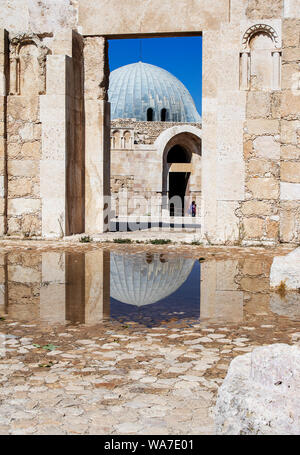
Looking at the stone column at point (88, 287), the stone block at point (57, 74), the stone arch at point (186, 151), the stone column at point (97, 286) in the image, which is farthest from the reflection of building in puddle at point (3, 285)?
the stone arch at point (186, 151)

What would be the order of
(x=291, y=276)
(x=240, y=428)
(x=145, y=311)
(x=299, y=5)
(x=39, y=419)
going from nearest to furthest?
(x=240, y=428) → (x=39, y=419) → (x=145, y=311) → (x=291, y=276) → (x=299, y=5)

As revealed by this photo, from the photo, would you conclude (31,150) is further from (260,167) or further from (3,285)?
(3,285)

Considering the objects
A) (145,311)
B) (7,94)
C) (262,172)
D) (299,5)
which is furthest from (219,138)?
(145,311)

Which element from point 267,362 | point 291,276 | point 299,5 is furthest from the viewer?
point 299,5

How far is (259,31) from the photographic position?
29.5ft

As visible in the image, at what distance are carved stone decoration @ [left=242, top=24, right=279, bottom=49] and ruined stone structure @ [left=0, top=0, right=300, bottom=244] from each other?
2cm

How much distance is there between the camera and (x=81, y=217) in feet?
33.5

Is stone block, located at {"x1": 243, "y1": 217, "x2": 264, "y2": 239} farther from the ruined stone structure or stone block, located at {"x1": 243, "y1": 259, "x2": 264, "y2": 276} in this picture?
stone block, located at {"x1": 243, "y1": 259, "x2": 264, "y2": 276}

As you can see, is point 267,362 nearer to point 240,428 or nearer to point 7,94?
point 240,428

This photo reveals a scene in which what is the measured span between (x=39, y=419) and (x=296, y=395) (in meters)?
1.17

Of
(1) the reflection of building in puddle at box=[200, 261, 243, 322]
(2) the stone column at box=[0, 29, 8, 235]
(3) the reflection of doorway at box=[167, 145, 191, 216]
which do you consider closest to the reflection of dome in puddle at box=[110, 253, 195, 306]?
(1) the reflection of building in puddle at box=[200, 261, 243, 322]

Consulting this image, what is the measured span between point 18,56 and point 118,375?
8.08 metres

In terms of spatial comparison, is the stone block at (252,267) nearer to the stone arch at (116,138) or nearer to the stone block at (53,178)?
the stone block at (53,178)

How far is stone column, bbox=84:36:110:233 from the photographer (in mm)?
10070
